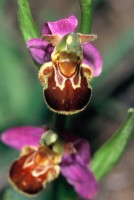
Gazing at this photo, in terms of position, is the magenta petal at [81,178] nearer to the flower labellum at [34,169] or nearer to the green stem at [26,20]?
the flower labellum at [34,169]

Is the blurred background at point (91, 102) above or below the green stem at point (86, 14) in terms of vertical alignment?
below

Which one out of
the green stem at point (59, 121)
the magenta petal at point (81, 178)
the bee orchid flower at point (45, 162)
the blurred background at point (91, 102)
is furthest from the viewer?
the blurred background at point (91, 102)

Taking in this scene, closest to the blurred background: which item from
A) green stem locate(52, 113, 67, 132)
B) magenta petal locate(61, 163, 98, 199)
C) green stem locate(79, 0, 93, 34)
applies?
magenta petal locate(61, 163, 98, 199)

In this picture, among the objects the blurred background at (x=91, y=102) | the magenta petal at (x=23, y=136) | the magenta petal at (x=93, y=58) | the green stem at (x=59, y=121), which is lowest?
the blurred background at (x=91, y=102)

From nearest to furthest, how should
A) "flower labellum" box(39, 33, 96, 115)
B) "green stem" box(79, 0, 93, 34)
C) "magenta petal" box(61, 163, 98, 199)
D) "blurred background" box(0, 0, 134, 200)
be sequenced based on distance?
"flower labellum" box(39, 33, 96, 115) → "green stem" box(79, 0, 93, 34) → "magenta petal" box(61, 163, 98, 199) → "blurred background" box(0, 0, 134, 200)

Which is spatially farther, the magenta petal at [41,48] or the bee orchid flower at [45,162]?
the bee orchid flower at [45,162]

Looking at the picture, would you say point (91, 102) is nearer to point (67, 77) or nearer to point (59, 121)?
point (59, 121)

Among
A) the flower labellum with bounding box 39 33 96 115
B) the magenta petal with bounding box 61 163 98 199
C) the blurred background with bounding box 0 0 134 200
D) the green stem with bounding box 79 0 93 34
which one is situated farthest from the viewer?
the blurred background with bounding box 0 0 134 200

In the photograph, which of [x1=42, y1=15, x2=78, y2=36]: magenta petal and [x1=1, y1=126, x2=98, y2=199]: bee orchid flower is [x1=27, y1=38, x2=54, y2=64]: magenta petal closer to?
[x1=42, y1=15, x2=78, y2=36]: magenta petal

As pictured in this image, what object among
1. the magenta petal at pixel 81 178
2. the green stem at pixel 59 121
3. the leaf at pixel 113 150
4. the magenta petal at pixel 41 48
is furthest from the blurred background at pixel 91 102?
the magenta petal at pixel 41 48
